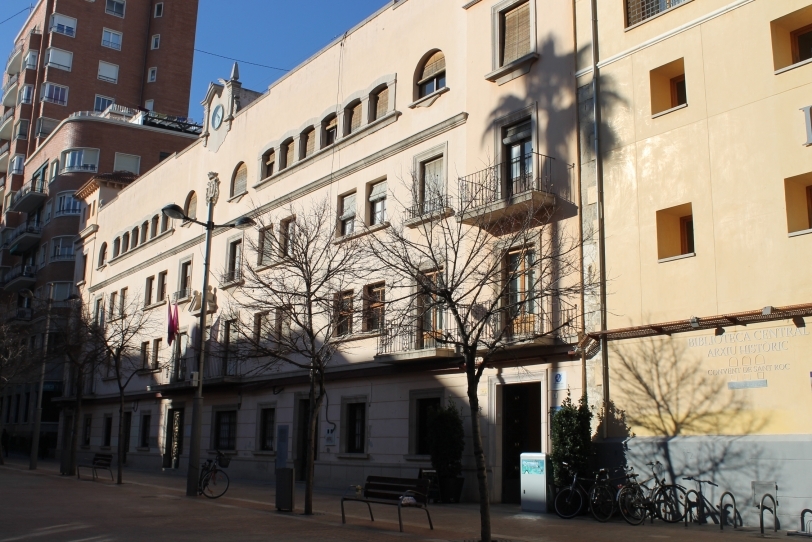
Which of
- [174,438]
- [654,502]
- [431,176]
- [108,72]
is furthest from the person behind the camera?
[108,72]

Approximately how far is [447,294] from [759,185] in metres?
6.93

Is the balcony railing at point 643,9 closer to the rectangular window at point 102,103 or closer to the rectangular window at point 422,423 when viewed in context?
the rectangular window at point 422,423

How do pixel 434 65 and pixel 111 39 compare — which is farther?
pixel 111 39

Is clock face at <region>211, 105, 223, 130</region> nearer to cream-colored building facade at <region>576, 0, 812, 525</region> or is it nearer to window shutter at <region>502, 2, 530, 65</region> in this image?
window shutter at <region>502, 2, 530, 65</region>

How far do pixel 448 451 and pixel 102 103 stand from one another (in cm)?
5480

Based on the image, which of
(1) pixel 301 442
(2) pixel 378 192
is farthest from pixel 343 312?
(1) pixel 301 442

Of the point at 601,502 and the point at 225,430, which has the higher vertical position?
the point at 225,430

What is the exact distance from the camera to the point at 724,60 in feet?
55.2

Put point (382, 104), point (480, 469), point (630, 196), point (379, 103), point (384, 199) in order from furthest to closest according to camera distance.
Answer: point (379, 103) → point (382, 104) → point (384, 199) → point (630, 196) → point (480, 469)

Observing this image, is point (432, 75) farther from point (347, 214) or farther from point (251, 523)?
point (251, 523)

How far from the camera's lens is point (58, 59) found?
63594mm

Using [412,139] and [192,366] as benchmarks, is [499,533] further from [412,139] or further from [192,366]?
[192,366]

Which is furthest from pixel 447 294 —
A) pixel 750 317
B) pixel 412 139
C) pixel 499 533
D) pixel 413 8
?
pixel 413 8

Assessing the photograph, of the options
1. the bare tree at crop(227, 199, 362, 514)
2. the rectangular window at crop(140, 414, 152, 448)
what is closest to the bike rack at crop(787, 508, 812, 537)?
the bare tree at crop(227, 199, 362, 514)
